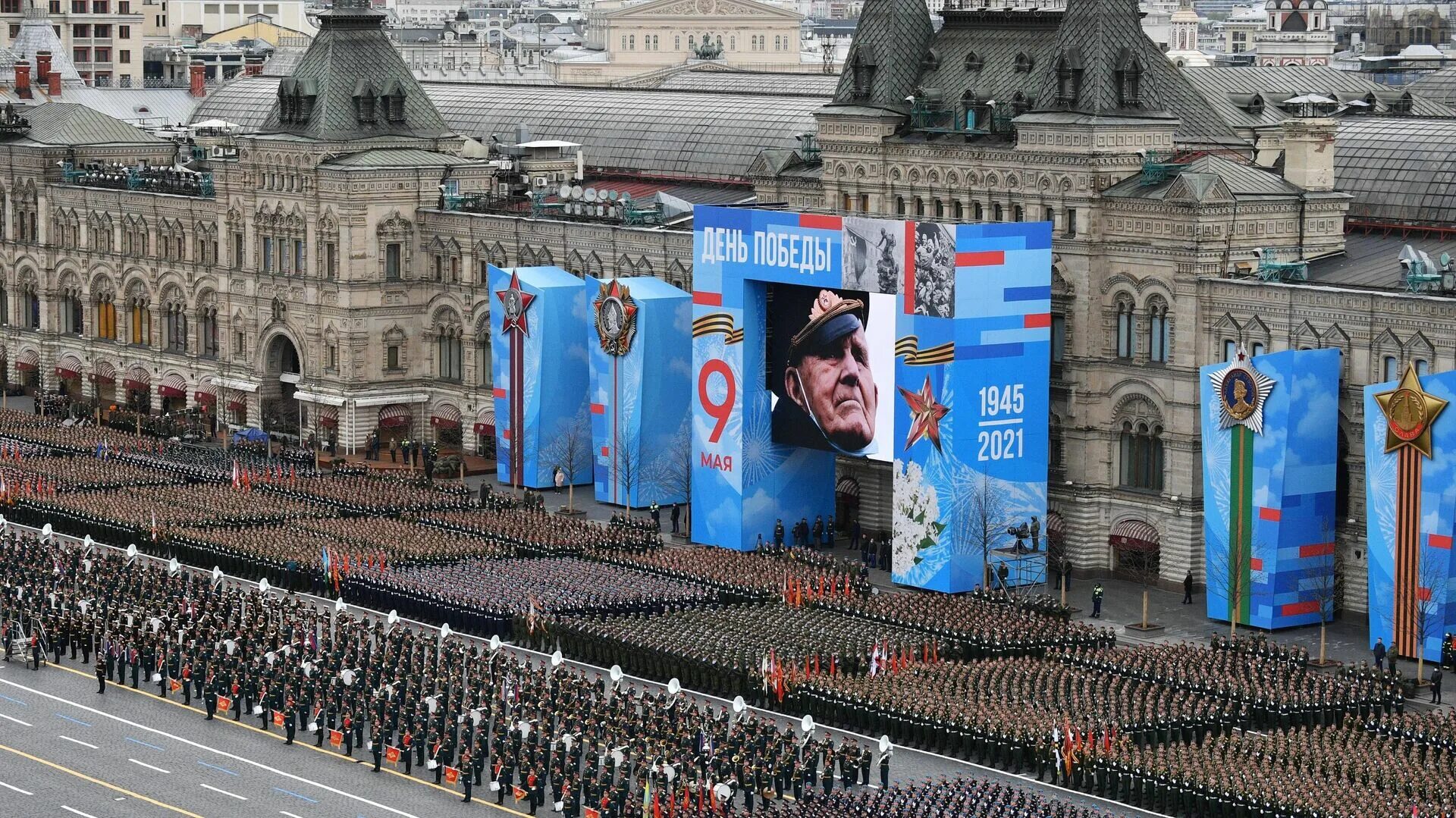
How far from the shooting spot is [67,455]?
134m

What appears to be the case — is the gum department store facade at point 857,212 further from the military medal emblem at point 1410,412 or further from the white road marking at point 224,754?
the white road marking at point 224,754

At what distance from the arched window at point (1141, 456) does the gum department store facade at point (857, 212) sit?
0.11 meters

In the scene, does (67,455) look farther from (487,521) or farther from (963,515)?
(963,515)

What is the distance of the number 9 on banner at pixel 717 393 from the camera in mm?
115375

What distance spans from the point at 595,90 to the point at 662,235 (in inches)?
1665

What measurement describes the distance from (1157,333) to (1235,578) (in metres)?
11.7

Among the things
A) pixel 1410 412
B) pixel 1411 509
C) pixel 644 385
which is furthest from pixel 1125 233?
pixel 644 385

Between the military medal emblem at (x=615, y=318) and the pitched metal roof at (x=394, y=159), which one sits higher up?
the pitched metal roof at (x=394, y=159)

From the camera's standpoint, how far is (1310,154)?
110 metres

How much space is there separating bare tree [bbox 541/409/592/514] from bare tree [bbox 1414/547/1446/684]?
44.4 meters

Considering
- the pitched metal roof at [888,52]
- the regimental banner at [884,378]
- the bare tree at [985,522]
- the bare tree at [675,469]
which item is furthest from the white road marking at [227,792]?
the pitched metal roof at [888,52]

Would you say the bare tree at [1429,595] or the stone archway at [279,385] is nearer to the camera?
the bare tree at [1429,595]

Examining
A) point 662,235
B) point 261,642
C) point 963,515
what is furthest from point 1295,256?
point 261,642

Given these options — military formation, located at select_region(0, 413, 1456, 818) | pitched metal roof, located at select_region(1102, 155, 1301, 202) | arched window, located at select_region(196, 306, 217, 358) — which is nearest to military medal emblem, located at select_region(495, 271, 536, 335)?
military formation, located at select_region(0, 413, 1456, 818)
